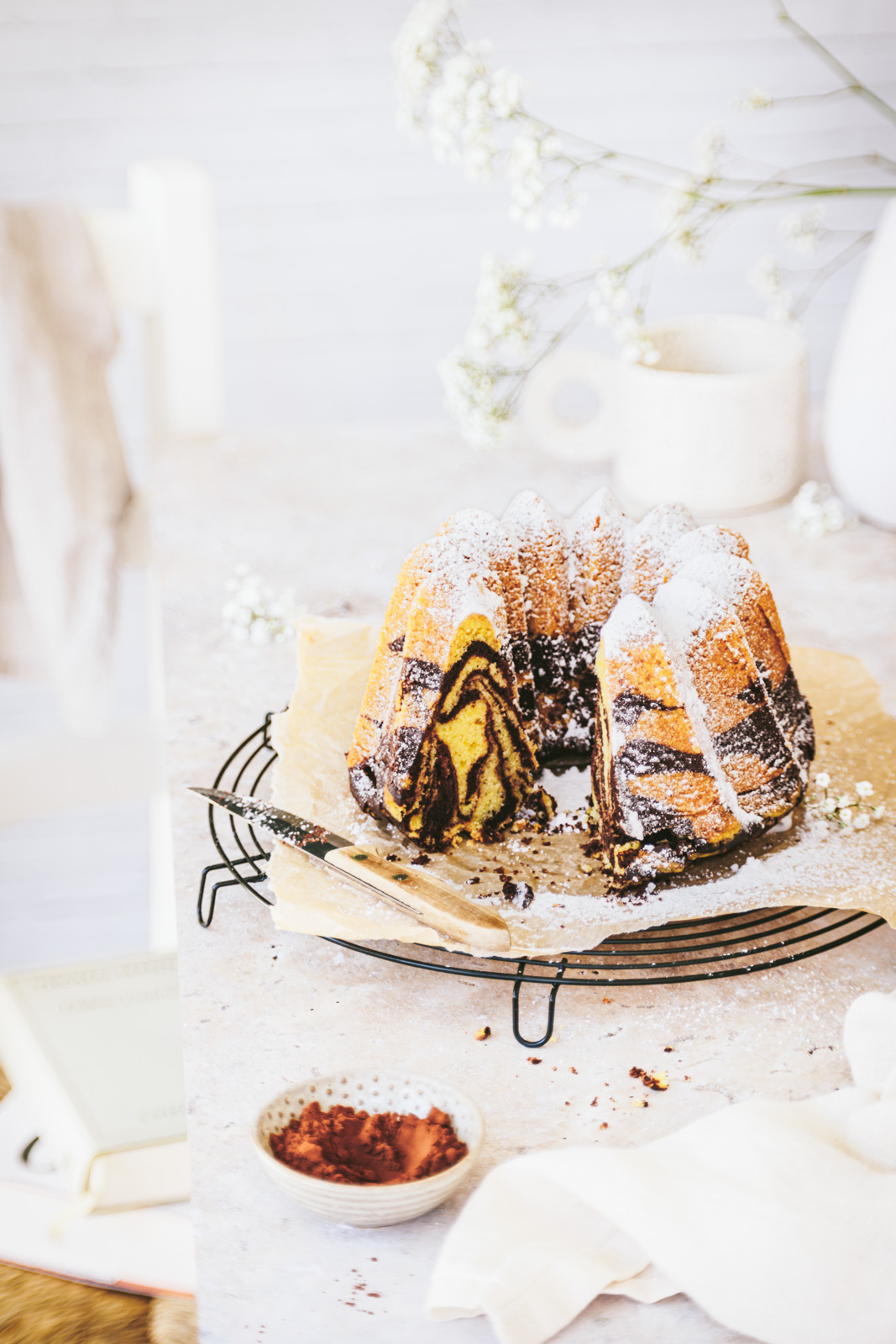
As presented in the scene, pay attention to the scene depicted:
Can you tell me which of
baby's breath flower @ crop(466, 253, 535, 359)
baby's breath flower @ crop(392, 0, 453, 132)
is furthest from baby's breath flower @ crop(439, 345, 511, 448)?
baby's breath flower @ crop(392, 0, 453, 132)

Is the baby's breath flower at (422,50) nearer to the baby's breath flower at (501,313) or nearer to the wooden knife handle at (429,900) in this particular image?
the baby's breath flower at (501,313)

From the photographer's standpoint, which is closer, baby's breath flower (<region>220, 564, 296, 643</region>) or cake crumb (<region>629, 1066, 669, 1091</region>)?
cake crumb (<region>629, 1066, 669, 1091</region>)

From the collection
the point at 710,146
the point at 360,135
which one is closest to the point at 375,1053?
the point at 710,146

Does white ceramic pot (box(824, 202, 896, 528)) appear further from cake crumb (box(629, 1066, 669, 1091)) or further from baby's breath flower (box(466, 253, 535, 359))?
cake crumb (box(629, 1066, 669, 1091))

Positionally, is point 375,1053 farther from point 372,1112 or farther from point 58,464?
point 58,464

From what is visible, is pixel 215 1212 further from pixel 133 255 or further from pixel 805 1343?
pixel 133 255

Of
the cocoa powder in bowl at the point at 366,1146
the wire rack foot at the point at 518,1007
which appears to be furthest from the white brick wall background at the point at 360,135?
the cocoa powder in bowl at the point at 366,1146
